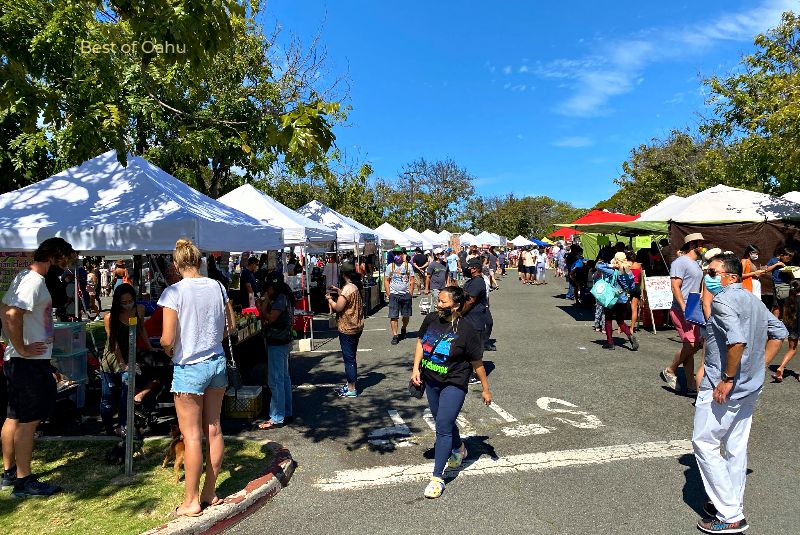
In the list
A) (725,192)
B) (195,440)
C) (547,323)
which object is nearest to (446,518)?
(195,440)

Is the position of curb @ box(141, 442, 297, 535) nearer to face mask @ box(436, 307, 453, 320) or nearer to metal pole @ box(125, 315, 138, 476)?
metal pole @ box(125, 315, 138, 476)

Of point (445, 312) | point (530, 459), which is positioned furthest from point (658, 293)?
point (445, 312)

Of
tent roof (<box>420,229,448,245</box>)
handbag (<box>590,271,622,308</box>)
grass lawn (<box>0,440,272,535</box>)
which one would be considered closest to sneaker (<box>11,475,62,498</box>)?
grass lawn (<box>0,440,272,535</box>)

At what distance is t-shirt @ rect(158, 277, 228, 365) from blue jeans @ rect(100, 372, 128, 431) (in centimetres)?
212

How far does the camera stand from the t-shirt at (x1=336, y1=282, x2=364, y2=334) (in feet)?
21.9

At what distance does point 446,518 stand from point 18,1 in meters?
7.78

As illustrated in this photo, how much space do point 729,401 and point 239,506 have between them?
3544 millimetres

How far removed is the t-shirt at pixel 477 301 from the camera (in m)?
7.26

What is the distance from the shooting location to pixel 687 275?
680 centimetres

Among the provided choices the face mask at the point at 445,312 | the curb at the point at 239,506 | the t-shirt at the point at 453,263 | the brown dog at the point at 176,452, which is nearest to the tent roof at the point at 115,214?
the brown dog at the point at 176,452

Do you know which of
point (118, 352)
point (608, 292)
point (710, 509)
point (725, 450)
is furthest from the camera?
point (608, 292)

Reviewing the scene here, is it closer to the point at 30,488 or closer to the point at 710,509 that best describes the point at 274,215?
the point at 30,488

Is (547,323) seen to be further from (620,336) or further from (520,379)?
(520,379)

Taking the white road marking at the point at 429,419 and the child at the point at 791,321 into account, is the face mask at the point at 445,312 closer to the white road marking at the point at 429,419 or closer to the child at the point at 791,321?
the white road marking at the point at 429,419
